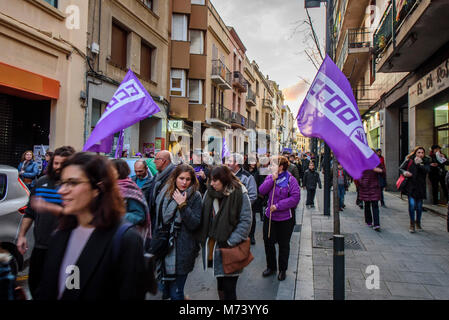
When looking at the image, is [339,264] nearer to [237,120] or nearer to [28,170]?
[28,170]

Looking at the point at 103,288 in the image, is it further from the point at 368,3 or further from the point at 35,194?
the point at 368,3

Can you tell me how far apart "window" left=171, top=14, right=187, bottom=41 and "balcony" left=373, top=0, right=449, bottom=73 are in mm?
11996

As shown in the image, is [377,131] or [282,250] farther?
[377,131]

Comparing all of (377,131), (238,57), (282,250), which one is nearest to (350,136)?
(282,250)

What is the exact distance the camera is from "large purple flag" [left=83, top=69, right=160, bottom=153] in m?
4.44

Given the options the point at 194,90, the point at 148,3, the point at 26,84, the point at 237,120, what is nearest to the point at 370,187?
the point at 26,84

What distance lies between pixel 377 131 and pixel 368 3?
6709 millimetres

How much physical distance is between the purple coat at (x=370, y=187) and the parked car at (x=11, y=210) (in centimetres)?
685

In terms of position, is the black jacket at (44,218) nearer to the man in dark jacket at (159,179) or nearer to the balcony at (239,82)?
the man in dark jacket at (159,179)

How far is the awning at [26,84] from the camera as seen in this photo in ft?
29.0

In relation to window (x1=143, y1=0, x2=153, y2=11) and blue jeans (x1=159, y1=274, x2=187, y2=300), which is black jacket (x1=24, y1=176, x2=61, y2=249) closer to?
blue jeans (x1=159, y1=274, x2=187, y2=300)

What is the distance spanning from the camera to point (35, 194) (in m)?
3.26

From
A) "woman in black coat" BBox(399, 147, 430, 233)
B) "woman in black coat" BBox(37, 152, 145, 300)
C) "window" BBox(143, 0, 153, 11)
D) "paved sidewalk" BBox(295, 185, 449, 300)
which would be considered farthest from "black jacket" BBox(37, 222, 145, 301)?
"window" BBox(143, 0, 153, 11)

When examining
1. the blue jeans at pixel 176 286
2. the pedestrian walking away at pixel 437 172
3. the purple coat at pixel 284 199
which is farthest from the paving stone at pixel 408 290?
the pedestrian walking away at pixel 437 172
